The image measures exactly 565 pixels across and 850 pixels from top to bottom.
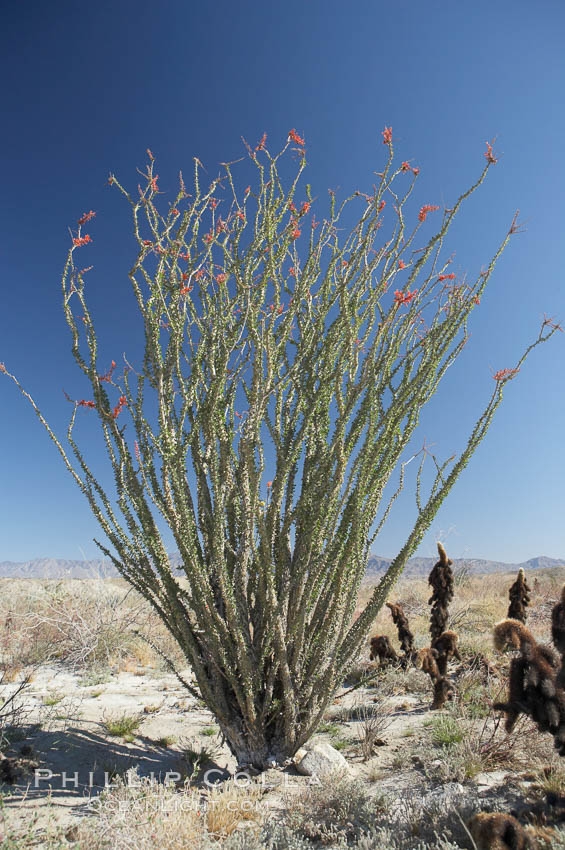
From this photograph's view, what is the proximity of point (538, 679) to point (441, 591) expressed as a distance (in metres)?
2.88

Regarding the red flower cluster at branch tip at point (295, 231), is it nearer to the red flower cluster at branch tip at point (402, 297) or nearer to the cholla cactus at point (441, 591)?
the red flower cluster at branch tip at point (402, 297)

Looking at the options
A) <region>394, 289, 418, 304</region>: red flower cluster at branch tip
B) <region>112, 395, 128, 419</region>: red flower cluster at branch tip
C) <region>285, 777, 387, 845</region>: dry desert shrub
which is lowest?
<region>285, 777, 387, 845</region>: dry desert shrub

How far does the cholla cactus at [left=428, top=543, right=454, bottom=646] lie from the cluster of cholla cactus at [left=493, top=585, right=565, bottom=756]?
103 inches

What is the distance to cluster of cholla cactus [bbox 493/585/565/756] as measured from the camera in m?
2.42

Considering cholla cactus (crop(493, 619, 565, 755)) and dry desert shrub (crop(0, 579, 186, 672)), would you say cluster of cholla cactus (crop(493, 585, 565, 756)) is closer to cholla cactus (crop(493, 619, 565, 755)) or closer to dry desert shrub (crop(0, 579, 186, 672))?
cholla cactus (crop(493, 619, 565, 755))

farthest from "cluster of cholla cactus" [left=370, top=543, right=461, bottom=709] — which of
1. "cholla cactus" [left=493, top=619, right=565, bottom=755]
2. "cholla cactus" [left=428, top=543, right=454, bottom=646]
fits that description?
"cholla cactus" [left=493, top=619, right=565, bottom=755]

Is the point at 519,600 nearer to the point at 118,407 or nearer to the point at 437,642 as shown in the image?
the point at 437,642

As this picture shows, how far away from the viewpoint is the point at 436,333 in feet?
10.5

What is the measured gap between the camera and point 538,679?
2.49m

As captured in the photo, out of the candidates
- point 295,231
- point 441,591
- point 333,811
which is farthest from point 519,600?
point 295,231

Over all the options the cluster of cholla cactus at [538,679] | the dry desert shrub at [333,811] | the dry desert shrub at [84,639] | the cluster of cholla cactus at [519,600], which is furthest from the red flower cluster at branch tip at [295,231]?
the cluster of cholla cactus at [519,600]

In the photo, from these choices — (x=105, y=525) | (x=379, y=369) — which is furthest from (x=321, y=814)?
(x=379, y=369)

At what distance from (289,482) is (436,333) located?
1.48 m

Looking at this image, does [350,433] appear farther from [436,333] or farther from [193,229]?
[193,229]
